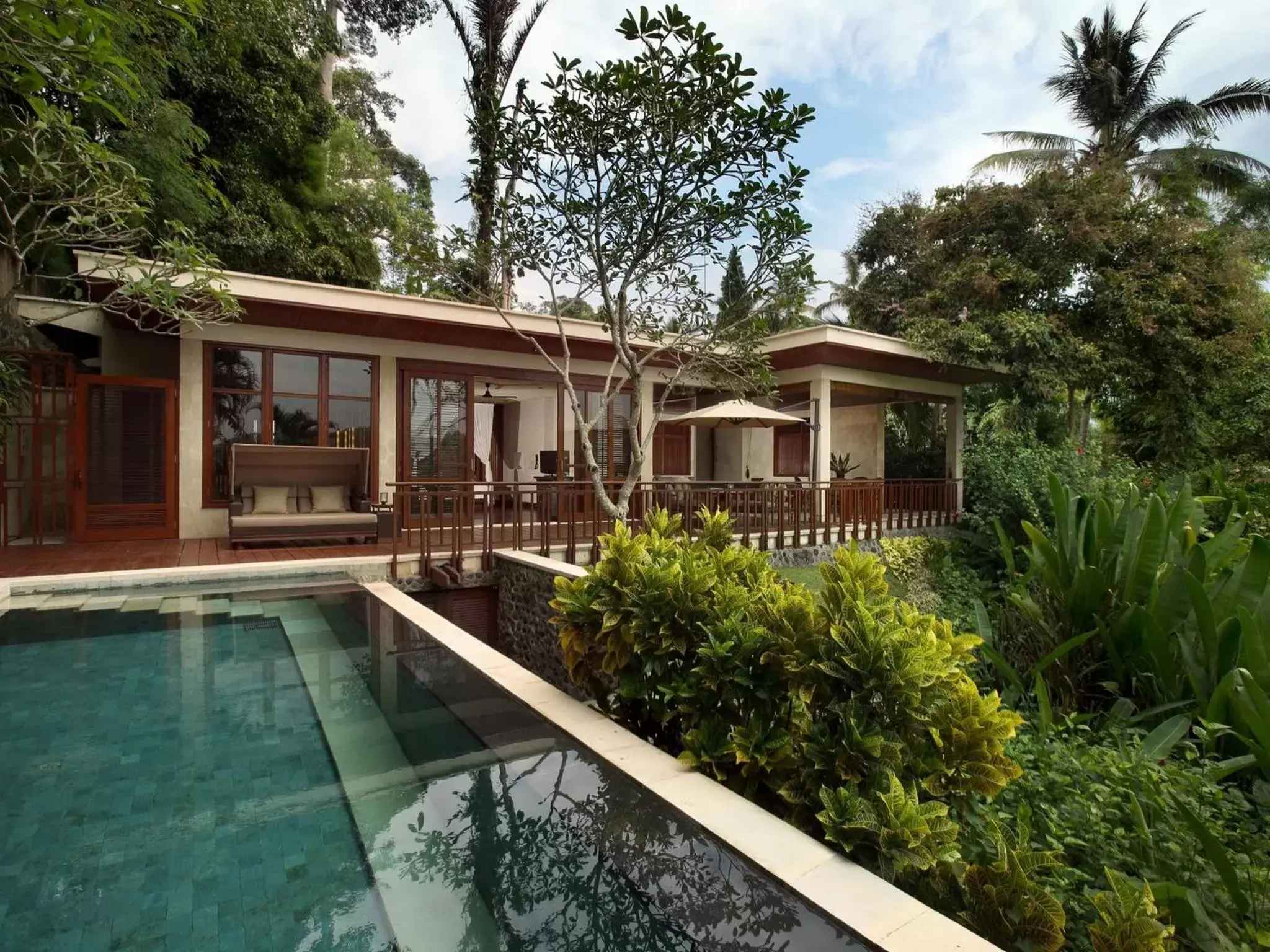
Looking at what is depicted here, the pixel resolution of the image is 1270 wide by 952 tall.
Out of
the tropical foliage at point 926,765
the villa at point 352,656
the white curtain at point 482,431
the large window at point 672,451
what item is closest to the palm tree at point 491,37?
the white curtain at point 482,431

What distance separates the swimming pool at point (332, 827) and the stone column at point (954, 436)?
452 inches

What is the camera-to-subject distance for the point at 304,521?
776cm

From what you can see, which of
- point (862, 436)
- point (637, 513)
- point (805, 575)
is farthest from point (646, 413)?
point (862, 436)

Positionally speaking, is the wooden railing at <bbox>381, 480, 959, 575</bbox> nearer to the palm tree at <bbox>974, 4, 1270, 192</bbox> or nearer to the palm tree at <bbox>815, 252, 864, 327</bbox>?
the palm tree at <bbox>815, 252, 864, 327</bbox>

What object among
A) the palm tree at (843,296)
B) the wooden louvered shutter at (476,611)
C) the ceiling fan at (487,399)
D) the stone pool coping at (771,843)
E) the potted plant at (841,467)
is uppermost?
the palm tree at (843,296)

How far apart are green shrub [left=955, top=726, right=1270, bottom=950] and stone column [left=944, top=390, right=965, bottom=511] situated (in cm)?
1039

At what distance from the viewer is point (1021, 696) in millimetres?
4355

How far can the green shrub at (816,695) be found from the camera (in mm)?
2275

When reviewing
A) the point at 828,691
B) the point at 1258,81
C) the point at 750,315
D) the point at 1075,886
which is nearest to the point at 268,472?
the point at 750,315

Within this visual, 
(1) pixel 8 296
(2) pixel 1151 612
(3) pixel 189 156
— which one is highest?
(3) pixel 189 156

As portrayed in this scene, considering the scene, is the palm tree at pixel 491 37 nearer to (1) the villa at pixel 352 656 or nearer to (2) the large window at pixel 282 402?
(2) the large window at pixel 282 402

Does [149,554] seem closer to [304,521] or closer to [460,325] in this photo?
[304,521]

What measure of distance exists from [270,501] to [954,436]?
11.9 metres

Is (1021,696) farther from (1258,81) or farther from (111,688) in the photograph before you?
(1258,81)
